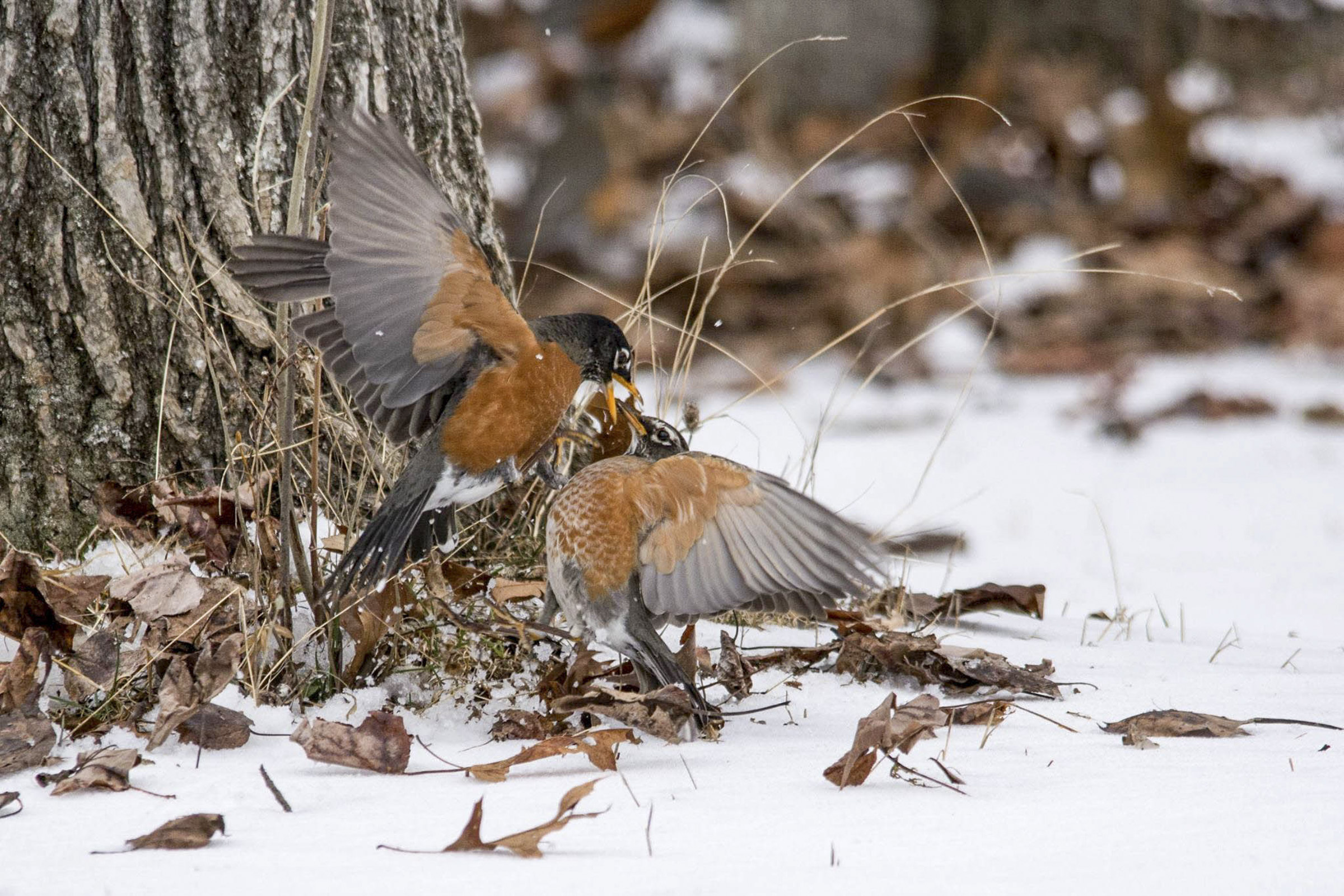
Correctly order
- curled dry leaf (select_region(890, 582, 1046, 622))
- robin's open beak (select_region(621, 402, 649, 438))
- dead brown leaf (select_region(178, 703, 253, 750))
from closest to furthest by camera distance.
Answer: dead brown leaf (select_region(178, 703, 253, 750))
robin's open beak (select_region(621, 402, 649, 438))
curled dry leaf (select_region(890, 582, 1046, 622))

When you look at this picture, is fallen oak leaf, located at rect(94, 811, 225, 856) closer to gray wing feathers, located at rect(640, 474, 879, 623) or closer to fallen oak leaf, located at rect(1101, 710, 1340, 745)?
gray wing feathers, located at rect(640, 474, 879, 623)

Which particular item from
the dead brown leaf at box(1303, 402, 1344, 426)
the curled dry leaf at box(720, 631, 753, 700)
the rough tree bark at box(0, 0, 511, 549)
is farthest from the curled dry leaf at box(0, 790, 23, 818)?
the dead brown leaf at box(1303, 402, 1344, 426)

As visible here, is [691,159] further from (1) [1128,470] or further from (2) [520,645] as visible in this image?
(2) [520,645]

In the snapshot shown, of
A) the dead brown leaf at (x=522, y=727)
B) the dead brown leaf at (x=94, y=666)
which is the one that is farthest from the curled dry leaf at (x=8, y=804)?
the dead brown leaf at (x=522, y=727)

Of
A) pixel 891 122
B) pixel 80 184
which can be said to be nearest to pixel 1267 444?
pixel 891 122

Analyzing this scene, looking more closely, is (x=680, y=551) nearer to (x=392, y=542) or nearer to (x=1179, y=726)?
(x=392, y=542)

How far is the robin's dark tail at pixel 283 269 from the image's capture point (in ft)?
9.80

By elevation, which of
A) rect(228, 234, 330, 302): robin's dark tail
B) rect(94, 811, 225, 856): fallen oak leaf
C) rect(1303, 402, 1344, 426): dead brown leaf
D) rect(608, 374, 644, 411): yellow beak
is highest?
rect(228, 234, 330, 302): robin's dark tail

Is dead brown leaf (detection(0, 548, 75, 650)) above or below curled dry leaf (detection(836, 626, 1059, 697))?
above

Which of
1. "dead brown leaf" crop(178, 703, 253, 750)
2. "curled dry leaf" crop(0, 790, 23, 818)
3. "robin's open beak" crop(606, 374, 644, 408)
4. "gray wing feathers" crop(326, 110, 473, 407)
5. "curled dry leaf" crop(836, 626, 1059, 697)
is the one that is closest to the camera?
"curled dry leaf" crop(0, 790, 23, 818)

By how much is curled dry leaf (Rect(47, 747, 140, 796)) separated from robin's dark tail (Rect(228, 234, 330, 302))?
100 centimetres

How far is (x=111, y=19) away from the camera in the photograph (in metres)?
3.23

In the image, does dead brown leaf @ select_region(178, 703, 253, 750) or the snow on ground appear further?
dead brown leaf @ select_region(178, 703, 253, 750)

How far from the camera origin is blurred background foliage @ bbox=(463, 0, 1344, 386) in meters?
8.34
